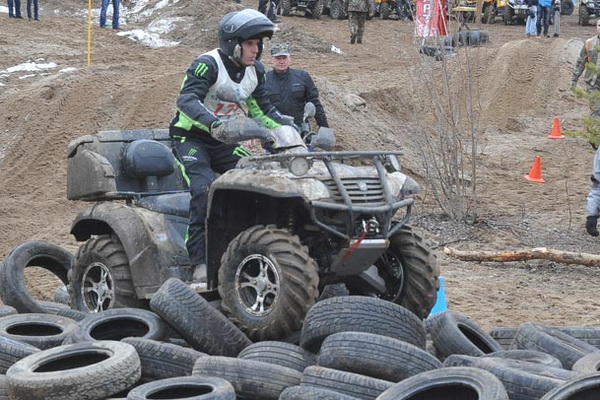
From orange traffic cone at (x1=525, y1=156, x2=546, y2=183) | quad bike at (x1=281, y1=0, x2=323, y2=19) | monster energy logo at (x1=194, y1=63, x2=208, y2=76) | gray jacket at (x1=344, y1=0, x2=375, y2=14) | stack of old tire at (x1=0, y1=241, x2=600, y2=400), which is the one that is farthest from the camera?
quad bike at (x1=281, y1=0, x2=323, y2=19)

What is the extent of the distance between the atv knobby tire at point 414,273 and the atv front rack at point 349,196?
7.8 inches

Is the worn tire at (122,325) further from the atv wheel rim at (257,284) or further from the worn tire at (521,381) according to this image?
the worn tire at (521,381)

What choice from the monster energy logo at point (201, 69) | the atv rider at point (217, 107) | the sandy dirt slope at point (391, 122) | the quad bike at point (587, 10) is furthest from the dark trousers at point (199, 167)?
the quad bike at point (587, 10)

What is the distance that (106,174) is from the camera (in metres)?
8.40

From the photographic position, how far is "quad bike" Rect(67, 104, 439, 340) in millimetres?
6734

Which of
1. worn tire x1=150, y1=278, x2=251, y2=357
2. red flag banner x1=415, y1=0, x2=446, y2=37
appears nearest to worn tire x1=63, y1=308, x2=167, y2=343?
worn tire x1=150, y1=278, x2=251, y2=357

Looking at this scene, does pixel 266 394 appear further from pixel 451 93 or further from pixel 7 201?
pixel 7 201

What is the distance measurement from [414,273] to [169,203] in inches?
83.3

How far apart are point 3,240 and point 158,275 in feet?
18.6

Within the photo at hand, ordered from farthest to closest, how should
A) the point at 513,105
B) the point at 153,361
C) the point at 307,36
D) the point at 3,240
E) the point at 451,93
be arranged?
the point at 307,36, the point at 513,105, the point at 451,93, the point at 3,240, the point at 153,361

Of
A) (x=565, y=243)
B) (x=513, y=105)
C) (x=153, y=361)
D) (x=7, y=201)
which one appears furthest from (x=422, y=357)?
(x=513, y=105)

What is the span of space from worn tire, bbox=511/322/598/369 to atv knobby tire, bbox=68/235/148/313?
111 inches

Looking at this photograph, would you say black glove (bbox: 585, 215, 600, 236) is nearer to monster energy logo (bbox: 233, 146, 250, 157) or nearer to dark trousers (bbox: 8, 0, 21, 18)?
monster energy logo (bbox: 233, 146, 250, 157)

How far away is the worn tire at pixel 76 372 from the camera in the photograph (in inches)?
232
